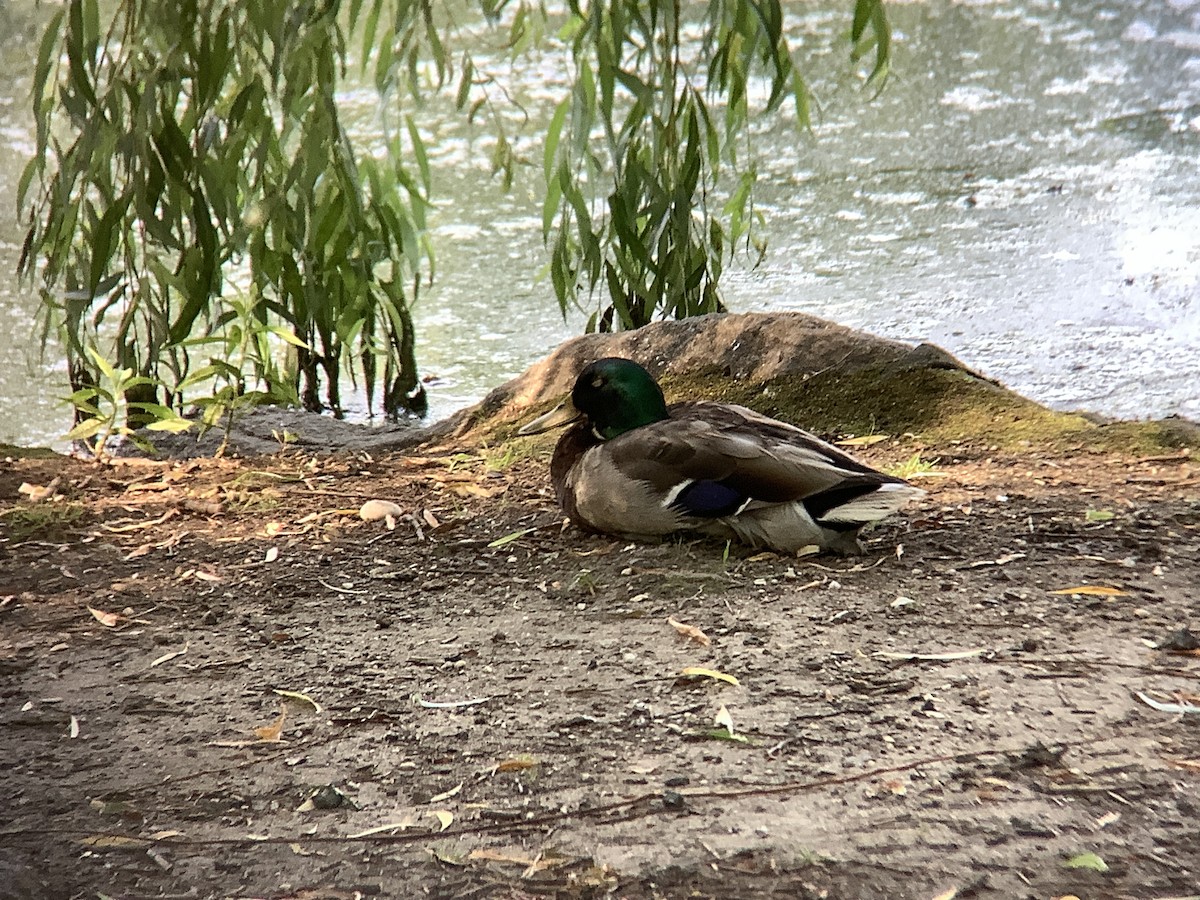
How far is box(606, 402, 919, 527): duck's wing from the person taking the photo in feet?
9.82

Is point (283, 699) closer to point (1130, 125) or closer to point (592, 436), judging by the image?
point (592, 436)

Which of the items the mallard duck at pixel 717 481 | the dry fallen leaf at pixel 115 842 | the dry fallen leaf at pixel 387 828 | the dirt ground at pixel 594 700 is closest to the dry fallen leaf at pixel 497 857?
the dirt ground at pixel 594 700

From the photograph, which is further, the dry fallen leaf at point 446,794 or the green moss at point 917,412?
the green moss at point 917,412

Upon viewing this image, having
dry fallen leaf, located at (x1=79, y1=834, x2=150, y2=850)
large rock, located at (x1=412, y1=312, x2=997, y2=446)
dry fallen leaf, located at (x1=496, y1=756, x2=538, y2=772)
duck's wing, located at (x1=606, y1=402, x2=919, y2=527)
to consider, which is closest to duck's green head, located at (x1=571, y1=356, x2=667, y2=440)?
duck's wing, located at (x1=606, y1=402, x2=919, y2=527)

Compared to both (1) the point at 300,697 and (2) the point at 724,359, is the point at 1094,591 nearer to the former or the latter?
(1) the point at 300,697

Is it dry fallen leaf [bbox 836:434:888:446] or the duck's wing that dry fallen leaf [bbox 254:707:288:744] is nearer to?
the duck's wing

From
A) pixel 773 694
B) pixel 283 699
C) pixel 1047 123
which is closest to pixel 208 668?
pixel 283 699

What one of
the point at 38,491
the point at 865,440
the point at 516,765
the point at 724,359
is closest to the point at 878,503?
the point at 865,440

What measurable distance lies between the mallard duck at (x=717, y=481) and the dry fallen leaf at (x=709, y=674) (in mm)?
570

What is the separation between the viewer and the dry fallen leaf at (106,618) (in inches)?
117

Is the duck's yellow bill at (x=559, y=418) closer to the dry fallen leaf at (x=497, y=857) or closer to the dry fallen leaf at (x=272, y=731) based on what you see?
the dry fallen leaf at (x=272, y=731)

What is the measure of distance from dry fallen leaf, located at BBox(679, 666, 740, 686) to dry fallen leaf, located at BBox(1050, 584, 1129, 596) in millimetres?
765

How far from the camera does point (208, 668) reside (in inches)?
108

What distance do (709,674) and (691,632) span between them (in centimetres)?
20
